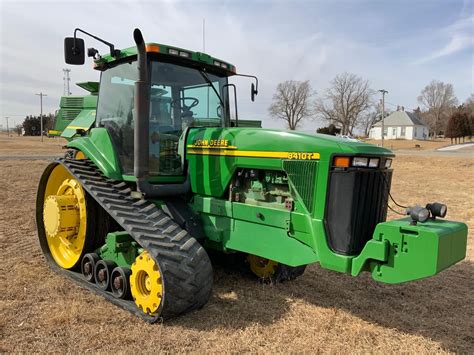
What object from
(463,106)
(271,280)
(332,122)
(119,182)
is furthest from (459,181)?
(463,106)

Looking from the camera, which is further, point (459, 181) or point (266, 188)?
point (459, 181)

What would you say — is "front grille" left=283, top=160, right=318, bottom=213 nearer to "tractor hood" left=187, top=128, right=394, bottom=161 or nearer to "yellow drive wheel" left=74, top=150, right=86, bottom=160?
"tractor hood" left=187, top=128, right=394, bottom=161

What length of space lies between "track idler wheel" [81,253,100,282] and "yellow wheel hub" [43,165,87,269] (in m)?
0.19

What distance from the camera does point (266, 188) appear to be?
160 inches

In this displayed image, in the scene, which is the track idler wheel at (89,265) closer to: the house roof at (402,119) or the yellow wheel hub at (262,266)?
the yellow wheel hub at (262,266)

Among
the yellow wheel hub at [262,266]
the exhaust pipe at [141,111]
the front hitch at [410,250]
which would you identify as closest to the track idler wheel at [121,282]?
the exhaust pipe at [141,111]

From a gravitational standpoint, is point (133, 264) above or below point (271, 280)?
above

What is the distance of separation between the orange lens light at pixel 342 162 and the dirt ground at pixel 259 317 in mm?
1518

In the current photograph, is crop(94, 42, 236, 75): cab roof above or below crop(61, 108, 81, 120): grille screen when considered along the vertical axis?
above

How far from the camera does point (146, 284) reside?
3.95 metres

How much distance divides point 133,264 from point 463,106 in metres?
96.0

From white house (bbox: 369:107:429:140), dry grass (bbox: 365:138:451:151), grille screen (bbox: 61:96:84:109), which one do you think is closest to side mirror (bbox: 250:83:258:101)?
grille screen (bbox: 61:96:84:109)

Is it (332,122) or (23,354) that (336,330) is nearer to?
(23,354)

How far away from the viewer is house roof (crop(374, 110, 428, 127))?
253 feet
